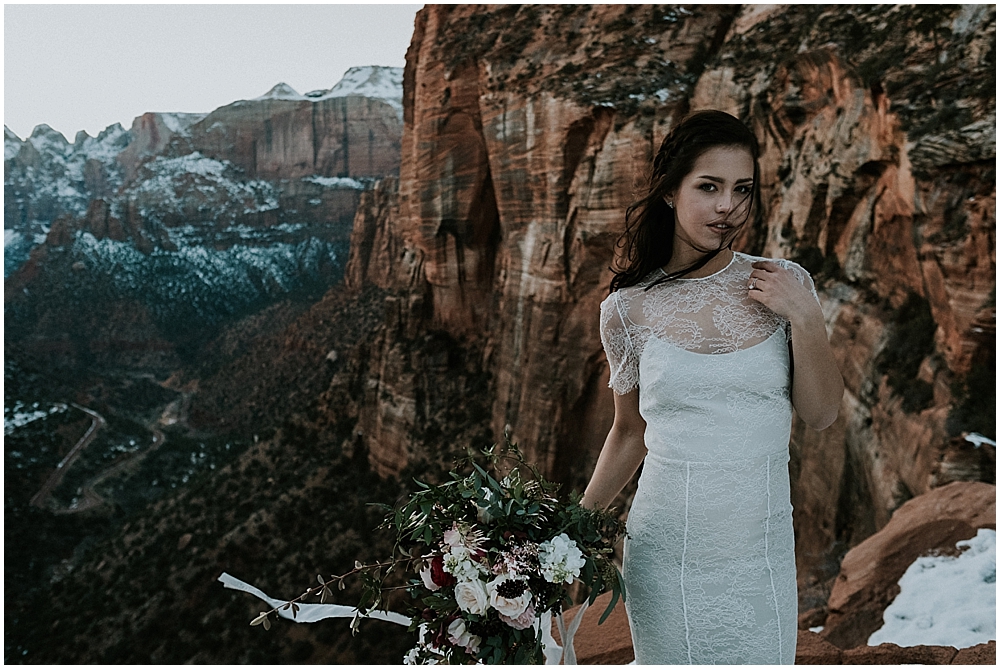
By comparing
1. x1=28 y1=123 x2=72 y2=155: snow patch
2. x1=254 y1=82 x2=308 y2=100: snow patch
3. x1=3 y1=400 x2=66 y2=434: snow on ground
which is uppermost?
x1=254 y1=82 x2=308 y2=100: snow patch

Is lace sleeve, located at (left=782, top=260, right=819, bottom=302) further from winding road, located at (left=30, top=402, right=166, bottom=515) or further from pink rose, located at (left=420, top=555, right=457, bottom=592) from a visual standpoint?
winding road, located at (left=30, top=402, right=166, bottom=515)

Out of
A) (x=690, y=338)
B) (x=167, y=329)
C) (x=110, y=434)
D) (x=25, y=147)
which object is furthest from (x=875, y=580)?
(x=25, y=147)

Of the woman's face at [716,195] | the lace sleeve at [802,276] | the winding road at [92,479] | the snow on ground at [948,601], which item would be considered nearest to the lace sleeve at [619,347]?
the woman's face at [716,195]

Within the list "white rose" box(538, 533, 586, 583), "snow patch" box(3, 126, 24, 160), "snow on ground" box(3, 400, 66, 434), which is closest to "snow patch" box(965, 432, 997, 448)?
"white rose" box(538, 533, 586, 583)

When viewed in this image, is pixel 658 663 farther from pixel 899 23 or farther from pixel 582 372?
pixel 582 372

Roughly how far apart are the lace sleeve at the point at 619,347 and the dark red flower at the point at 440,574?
31.5 inches

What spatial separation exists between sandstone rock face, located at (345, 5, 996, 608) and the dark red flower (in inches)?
55.4

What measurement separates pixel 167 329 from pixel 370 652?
57.8 m

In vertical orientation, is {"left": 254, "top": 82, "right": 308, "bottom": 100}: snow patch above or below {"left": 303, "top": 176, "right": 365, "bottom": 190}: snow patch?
above

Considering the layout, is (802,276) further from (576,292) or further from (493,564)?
(576,292)

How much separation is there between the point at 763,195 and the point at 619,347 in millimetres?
10779

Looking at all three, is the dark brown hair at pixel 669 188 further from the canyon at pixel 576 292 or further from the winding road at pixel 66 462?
the winding road at pixel 66 462

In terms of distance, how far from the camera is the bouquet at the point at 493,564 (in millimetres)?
1685

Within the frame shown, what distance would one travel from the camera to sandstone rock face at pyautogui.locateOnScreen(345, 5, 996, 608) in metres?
6.30
